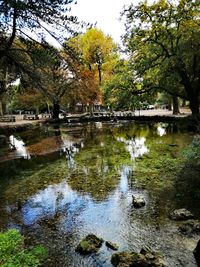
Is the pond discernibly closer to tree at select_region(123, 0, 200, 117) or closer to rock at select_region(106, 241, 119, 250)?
rock at select_region(106, 241, 119, 250)

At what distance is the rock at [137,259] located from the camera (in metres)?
5.49

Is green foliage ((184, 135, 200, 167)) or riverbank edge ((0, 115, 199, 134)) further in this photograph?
riverbank edge ((0, 115, 199, 134))

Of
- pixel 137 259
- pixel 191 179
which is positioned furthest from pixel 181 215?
pixel 191 179

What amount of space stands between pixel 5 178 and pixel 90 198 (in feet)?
16.4

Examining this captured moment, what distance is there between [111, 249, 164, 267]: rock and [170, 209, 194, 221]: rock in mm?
1949

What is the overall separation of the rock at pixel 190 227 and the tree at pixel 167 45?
16.5m

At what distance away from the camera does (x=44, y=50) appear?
45.4ft

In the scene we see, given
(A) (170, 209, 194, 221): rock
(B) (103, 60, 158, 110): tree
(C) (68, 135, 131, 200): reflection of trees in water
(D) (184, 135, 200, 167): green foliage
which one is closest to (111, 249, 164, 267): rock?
(A) (170, 209, 194, 221): rock

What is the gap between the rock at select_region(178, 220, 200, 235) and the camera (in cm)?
694

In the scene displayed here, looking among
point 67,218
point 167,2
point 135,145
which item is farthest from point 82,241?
point 167,2

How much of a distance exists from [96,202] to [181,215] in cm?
277

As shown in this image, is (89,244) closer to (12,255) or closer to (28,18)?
(12,255)

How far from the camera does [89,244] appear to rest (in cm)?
654

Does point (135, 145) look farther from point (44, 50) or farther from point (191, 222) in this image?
point (191, 222)
